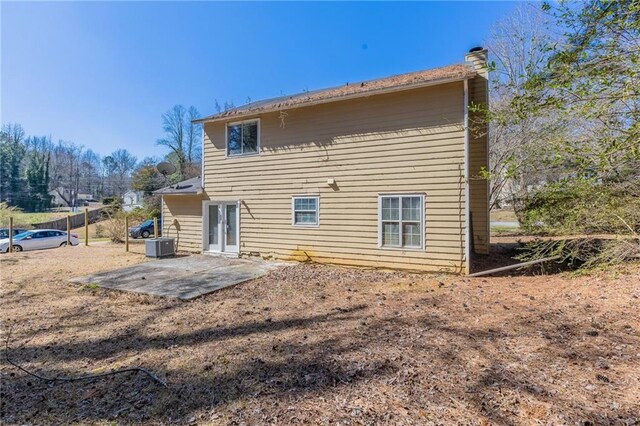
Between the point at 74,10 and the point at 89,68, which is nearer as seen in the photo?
the point at 74,10

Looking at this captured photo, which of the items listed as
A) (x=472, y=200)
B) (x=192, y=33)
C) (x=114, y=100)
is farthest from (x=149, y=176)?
(x=472, y=200)

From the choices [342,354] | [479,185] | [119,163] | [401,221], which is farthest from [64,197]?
[342,354]

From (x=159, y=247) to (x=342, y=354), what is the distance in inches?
381

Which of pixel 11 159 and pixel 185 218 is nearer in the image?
pixel 185 218

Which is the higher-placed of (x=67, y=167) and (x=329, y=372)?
(x=67, y=167)

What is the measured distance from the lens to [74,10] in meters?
8.32

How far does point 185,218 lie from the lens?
39.6ft

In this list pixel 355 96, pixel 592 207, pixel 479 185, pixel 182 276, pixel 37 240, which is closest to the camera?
pixel 592 207

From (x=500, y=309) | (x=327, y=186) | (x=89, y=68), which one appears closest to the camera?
(x=500, y=309)

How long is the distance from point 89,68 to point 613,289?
16.0 metres

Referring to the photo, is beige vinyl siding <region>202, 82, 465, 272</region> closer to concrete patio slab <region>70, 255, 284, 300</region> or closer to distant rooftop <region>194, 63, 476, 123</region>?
distant rooftop <region>194, 63, 476, 123</region>

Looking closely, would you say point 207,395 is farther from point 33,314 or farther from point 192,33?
point 192,33

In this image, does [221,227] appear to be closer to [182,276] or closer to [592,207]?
[182,276]

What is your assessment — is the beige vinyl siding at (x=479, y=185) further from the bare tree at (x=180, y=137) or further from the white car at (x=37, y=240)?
the bare tree at (x=180, y=137)
